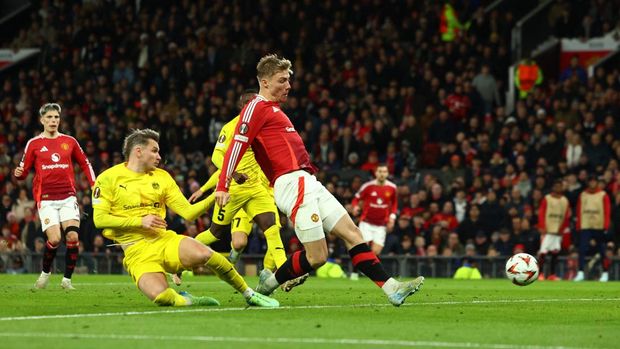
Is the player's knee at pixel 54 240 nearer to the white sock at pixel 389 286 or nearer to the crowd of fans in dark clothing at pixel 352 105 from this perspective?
the white sock at pixel 389 286

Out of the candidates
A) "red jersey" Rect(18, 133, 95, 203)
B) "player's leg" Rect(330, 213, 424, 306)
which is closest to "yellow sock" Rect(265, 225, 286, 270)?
"red jersey" Rect(18, 133, 95, 203)

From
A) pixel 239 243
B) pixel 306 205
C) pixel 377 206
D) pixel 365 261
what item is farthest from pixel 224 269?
pixel 377 206

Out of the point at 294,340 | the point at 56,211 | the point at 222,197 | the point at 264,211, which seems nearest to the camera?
the point at 294,340

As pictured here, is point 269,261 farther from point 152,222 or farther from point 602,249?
point 602,249

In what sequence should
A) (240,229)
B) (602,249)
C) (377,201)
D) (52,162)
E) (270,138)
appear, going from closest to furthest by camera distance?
(270,138)
(240,229)
(52,162)
(602,249)
(377,201)

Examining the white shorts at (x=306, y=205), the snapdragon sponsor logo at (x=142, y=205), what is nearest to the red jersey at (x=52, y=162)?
the snapdragon sponsor logo at (x=142, y=205)

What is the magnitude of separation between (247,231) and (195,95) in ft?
52.1

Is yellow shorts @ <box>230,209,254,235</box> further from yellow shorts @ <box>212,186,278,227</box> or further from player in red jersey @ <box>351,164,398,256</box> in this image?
player in red jersey @ <box>351,164,398,256</box>

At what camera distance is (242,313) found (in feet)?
37.4

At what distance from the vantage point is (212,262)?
12.0 meters

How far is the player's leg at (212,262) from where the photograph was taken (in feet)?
39.2

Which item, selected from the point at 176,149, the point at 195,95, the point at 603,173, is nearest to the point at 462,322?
the point at 603,173

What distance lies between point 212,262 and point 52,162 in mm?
5882

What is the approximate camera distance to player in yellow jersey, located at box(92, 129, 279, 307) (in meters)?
12.1
